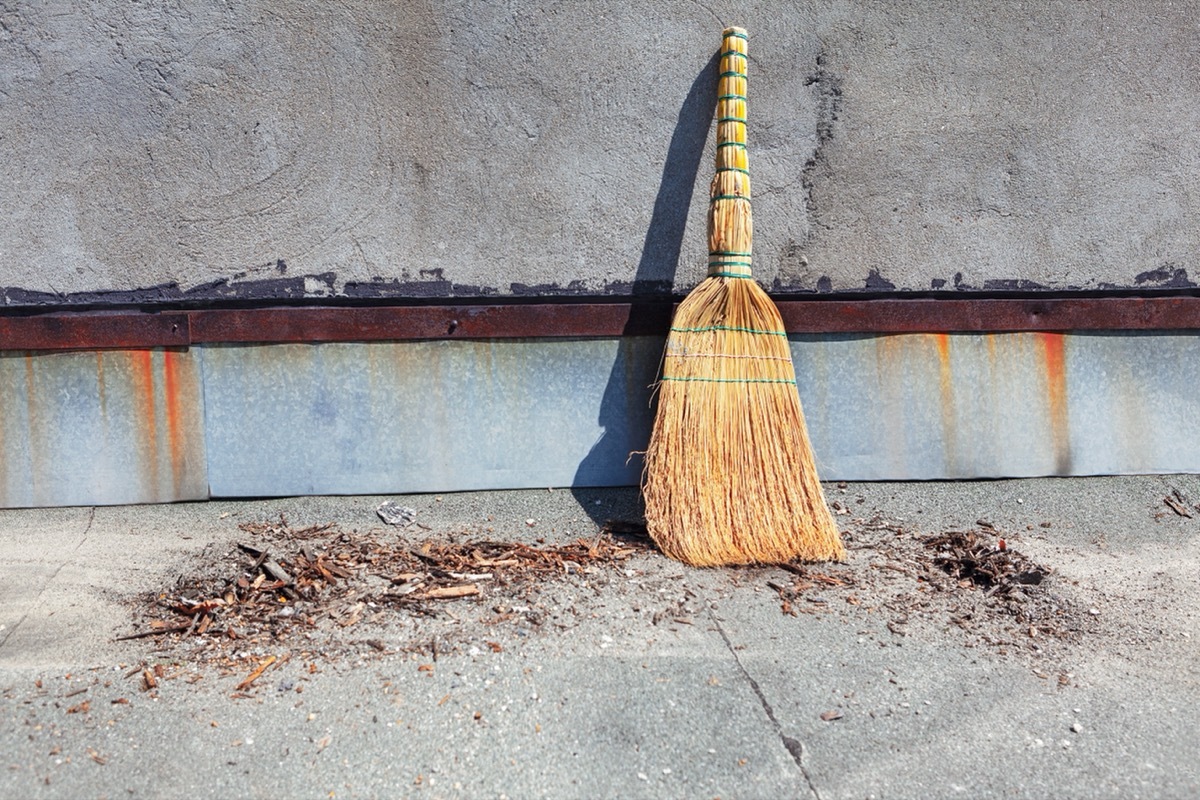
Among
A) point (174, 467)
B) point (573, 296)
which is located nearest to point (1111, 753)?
point (573, 296)

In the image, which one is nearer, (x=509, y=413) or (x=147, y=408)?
(x=147, y=408)

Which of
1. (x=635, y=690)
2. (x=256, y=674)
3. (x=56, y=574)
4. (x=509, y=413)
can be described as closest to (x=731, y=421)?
(x=509, y=413)

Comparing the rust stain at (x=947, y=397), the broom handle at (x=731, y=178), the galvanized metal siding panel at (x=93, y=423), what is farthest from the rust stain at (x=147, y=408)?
the rust stain at (x=947, y=397)

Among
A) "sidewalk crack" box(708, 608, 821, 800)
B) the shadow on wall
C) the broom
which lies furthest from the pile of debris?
"sidewalk crack" box(708, 608, 821, 800)

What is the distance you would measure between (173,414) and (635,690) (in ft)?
8.28

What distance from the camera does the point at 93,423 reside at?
3994mm

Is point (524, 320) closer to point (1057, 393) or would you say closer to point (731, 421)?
point (731, 421)

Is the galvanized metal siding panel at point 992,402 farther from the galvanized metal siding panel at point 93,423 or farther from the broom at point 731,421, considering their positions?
the galvanized metal siding panel at point 93,423

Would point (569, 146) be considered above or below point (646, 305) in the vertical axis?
above

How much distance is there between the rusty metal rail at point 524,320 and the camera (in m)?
3.96

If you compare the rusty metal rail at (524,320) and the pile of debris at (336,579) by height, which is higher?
the rusty metal rail at (524,320)

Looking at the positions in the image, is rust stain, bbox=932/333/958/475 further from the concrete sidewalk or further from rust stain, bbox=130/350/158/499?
rust stain, bbox=130/350/158/499

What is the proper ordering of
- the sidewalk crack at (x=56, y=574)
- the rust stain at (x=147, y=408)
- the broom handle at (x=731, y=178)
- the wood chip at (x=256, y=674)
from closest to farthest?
the wood chip at (x=256, y=674)
the sidewalk crack at (x=56, y=574)
the broom handle at (x=731, y=178)
the rust stain at (x=147, y=408)

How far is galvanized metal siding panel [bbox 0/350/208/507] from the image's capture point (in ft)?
13.0
